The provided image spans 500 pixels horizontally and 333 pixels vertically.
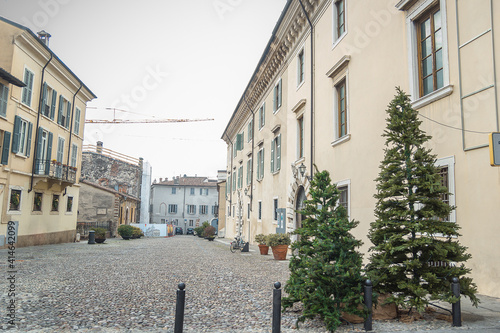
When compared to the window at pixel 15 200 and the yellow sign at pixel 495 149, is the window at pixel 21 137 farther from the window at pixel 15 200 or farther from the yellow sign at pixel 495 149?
the yellow sign at pixel 495 149

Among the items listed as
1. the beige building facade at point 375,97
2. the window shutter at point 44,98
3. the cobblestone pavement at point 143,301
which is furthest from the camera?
the window shutter at point 44,98

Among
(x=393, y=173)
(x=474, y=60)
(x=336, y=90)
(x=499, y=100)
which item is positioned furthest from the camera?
(x=336, y=90)

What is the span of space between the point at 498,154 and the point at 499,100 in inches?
94.9

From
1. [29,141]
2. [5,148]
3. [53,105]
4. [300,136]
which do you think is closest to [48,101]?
[53,105]

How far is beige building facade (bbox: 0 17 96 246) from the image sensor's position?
18.1m

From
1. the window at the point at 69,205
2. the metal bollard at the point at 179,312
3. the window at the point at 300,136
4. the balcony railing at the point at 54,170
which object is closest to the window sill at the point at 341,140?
the window at the point at 300,136

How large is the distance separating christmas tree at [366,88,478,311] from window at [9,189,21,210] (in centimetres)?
1851

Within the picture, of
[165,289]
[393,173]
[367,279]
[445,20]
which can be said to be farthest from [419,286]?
[445,20]

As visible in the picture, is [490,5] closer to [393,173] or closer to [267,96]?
[393,173]

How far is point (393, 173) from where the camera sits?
5961 mm

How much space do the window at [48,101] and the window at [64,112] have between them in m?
0.98

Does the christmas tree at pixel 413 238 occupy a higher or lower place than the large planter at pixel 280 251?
higher

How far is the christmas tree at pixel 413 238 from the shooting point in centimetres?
528

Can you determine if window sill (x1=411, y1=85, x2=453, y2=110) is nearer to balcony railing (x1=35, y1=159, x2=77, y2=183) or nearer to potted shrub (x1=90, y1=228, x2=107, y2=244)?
balcony railing (x1=35, y1=159, x2=77, y2=183)
